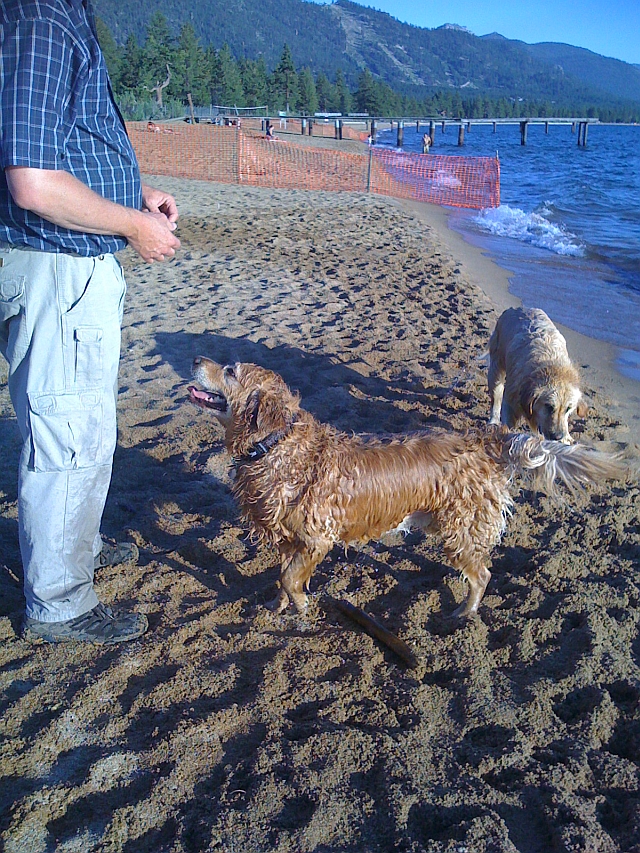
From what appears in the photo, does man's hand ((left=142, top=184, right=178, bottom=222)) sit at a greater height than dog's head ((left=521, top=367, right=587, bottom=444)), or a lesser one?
greater

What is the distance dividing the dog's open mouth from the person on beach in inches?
26.3

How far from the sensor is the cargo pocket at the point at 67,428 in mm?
2736

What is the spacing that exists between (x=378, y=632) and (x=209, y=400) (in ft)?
5.45

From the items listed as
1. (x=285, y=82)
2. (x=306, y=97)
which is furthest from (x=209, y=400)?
(x=306, y=97)

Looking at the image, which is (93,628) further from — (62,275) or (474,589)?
(474,589)

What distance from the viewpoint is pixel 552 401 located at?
5.15 metres

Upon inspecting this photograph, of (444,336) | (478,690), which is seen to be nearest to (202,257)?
(444,336)

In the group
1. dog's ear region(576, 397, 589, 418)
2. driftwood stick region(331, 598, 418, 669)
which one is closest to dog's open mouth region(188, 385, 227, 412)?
driftwood stick region(331, 598, 418, 669)

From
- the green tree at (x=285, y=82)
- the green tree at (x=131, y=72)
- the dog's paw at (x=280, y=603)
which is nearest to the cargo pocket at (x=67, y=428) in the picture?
the dog's paw at (x=280, y=603)

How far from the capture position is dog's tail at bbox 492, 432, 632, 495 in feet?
11.7

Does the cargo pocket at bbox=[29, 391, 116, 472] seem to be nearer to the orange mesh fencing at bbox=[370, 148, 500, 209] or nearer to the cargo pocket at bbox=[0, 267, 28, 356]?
the cargo pocket at bbox=[0, 267, 28, 356]

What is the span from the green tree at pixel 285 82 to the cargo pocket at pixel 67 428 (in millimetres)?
98482

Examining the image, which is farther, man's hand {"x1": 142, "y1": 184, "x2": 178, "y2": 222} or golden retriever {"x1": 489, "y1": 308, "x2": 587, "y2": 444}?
golden retriever {"x1": 489, "y1": 308, "x2": 587, "y2": 444}

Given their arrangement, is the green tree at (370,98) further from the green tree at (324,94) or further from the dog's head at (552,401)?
the dog's head at (552,401)
